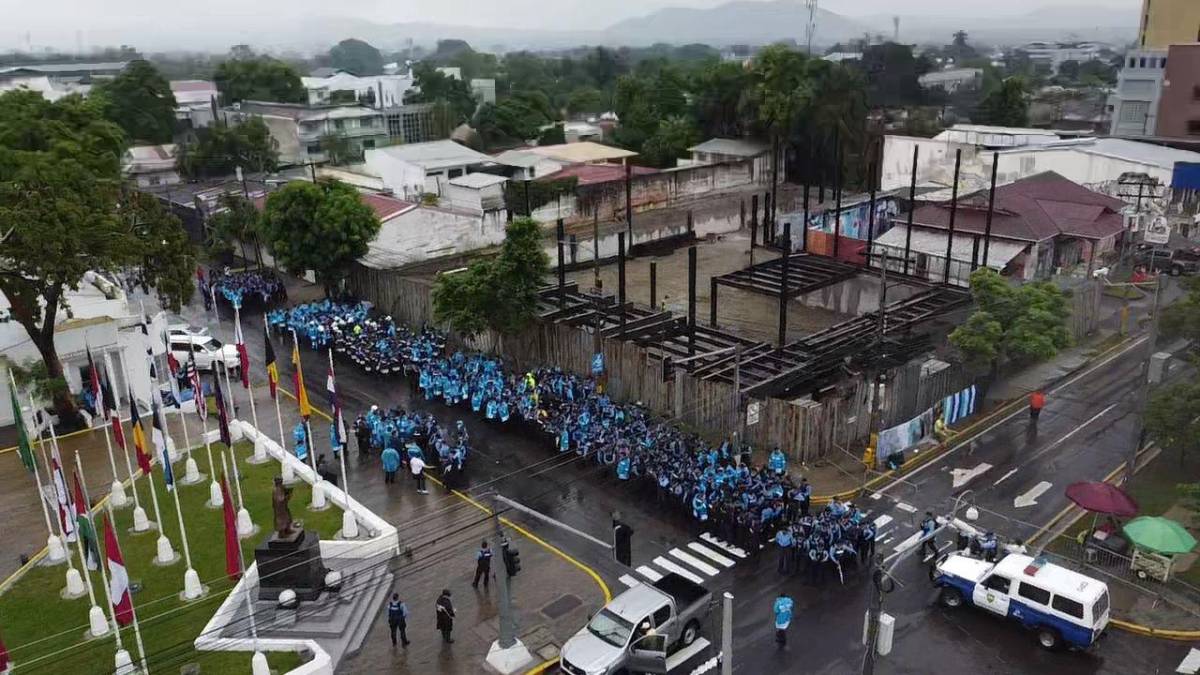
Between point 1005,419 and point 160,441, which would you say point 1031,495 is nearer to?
point 1005,419

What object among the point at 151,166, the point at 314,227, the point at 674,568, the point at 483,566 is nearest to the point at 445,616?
the point at 483,566

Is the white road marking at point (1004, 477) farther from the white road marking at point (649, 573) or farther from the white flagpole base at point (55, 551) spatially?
the white flagpole base at point (55, 551)

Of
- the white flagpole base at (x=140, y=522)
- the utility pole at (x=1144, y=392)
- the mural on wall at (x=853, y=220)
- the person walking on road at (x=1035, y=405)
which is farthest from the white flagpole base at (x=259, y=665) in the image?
the mural on wall at (x=853, y=220)

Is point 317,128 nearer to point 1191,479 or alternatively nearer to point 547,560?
point 547,560

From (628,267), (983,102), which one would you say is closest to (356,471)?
(628,267)

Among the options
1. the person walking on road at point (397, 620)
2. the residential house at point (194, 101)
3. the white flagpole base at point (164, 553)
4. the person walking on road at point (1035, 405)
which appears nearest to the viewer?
the person walking on road at point (397, 620)

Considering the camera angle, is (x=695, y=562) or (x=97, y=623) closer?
(x=97, y=623)
